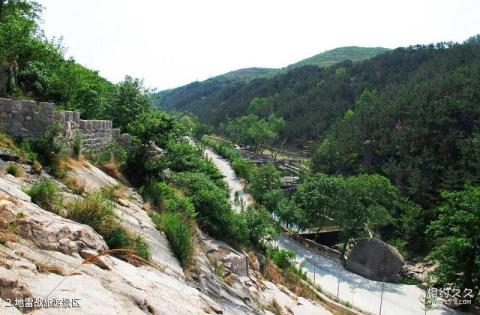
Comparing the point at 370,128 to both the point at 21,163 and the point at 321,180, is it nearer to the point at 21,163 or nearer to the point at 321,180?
the point at 321,180

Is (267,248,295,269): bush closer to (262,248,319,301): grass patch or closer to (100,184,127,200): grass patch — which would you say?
(262,248,319,301): grass patch

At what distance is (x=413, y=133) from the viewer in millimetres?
42031

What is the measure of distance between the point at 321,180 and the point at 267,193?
689cm

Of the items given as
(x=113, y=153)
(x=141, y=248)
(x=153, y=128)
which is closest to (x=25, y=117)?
(x=113, y=153)

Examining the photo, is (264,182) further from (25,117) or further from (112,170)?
(25,117)

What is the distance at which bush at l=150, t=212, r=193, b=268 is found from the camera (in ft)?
28.6

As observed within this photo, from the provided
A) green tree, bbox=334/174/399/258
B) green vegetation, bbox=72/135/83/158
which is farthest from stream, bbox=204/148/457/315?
green vegetation, bbox=72/135/83/158

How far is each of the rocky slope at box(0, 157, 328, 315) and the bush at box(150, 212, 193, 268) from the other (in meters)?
→ 0.23

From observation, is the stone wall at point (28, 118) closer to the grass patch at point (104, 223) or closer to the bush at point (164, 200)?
the bush at point (164, 200)

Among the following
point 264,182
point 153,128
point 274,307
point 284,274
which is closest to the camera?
point 274,307

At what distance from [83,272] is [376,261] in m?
22.2

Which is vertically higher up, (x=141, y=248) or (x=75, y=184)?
(x=75, y=184)

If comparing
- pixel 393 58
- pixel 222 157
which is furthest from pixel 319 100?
pixel 222 157

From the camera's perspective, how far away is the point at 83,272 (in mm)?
5219
